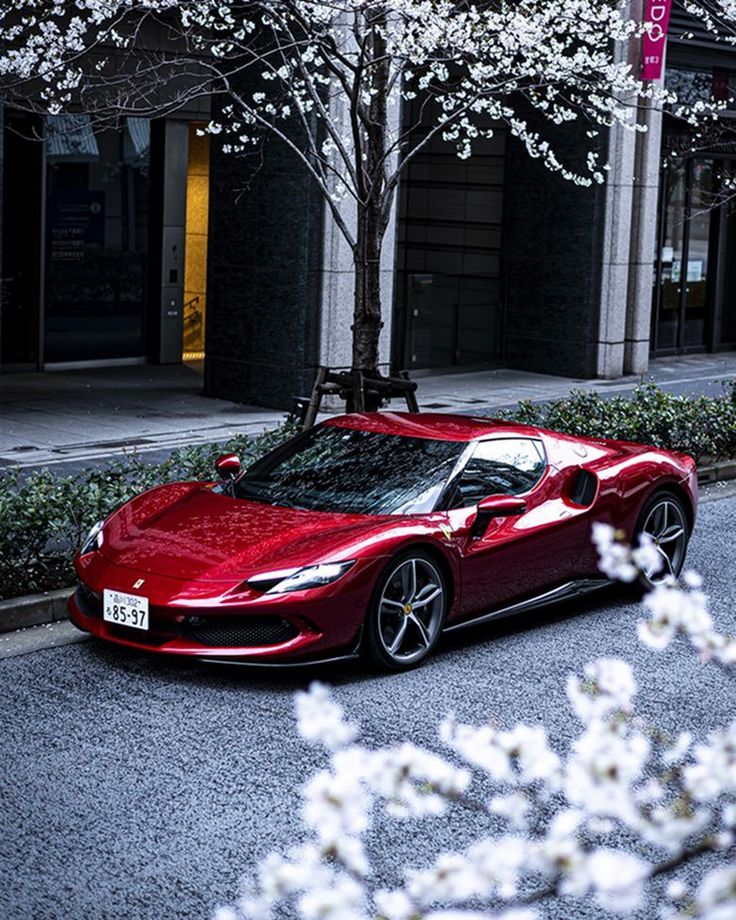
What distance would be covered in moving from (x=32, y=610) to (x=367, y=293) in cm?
500

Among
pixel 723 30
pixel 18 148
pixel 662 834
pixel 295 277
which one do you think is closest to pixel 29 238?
pixel 18 148

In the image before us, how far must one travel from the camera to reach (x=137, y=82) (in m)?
20.2

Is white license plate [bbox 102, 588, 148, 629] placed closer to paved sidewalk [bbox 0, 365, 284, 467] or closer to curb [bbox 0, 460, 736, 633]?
curb [bbox 0, 460, 736, 633]

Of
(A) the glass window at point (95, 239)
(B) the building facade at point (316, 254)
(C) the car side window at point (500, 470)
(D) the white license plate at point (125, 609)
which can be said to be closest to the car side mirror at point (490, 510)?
(C) the car side window at point (500, 470)

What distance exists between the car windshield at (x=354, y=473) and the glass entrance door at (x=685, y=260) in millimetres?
16931

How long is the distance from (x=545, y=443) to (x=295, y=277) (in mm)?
9089

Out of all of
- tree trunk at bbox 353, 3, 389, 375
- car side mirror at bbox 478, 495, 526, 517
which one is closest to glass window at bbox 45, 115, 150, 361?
tree trunk at bbox 353, 3, 389, 375

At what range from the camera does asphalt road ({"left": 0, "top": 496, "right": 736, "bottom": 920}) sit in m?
5.74

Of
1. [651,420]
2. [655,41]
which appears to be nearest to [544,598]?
[651,420]

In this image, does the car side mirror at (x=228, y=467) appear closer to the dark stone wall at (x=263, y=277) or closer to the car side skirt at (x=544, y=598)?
the car side skirt at (x=544, y=598)

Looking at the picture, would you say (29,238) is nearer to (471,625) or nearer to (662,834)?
(471,625)

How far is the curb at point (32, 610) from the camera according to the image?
357 inches

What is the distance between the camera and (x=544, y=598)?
9.46 meters

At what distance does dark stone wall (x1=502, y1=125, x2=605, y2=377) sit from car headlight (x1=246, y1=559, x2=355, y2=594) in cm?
1530
